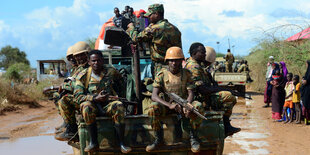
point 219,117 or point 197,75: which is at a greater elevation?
point 197,75

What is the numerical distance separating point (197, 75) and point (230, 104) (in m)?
0.56

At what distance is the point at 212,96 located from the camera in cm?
471

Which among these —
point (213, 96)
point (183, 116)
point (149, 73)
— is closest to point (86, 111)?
point (183, 116)

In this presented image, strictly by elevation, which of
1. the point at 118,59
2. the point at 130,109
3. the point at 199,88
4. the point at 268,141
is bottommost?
the point at 268,141

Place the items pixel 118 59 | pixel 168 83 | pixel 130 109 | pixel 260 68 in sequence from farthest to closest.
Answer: pixel 260 68, pixel 118 59, pixel 130 109, pixel 168 83

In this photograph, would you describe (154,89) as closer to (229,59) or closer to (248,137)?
(248,137)

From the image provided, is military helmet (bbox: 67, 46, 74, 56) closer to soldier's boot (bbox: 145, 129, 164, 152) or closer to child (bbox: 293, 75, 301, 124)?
soldier's boot (bbox: 145, 129, 164, 152)

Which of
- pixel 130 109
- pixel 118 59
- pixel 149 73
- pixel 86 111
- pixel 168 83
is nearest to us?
pixel 86 111

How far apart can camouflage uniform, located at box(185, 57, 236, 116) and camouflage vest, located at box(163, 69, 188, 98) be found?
0.43 m

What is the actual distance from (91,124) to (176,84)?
1.10 m

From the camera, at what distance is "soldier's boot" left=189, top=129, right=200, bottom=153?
3.76m

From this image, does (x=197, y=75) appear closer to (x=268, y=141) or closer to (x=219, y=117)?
(x=219, y=117)

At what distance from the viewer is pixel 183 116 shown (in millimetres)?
3850

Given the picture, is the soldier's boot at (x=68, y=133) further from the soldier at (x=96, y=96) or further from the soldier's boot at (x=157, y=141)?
the soldier's boot at (x=157, y=141)
